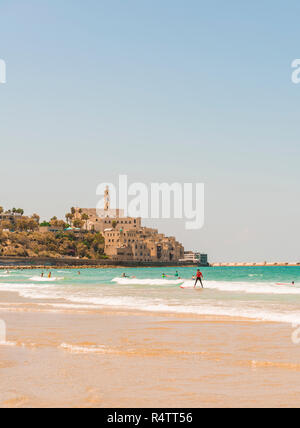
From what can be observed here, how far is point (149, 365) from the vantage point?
10.9 metres

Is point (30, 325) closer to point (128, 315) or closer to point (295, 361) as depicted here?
point (128, 315)

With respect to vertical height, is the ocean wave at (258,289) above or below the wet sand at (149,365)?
below

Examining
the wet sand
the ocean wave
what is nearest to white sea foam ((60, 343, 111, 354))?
the wet sand

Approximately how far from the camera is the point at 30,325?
58.0 ft

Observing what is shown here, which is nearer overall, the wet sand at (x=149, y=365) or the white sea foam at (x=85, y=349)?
the wet sand at (x=149, y=365)

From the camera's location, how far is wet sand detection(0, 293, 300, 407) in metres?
A: 8.23

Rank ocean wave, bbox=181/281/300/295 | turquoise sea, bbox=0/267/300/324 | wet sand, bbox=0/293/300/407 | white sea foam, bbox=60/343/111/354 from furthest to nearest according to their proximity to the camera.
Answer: ocean wave, bbox=181/281/300/295 < turquoise sea, bbox=0/267/300/324 < white sea foam, bbox=60/343/111/354 < wet sand, bbox=0/293/300/407

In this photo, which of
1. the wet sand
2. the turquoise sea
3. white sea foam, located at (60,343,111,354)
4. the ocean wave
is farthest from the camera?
the ocean wave

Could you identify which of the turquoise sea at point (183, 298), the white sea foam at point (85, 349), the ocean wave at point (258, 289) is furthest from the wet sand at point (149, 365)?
the ocean wave at point (258, 289)

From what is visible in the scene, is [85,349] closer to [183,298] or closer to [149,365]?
[149,365]

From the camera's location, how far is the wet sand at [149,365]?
8.23m

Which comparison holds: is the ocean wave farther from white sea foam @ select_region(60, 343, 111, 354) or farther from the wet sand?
white sea foam @ select_region(60, 343, 111, 354)

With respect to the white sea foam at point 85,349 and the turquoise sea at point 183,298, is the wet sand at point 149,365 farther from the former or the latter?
the turquoise sea at point 183,298

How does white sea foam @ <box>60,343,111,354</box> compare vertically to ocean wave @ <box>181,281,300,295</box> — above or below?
above
